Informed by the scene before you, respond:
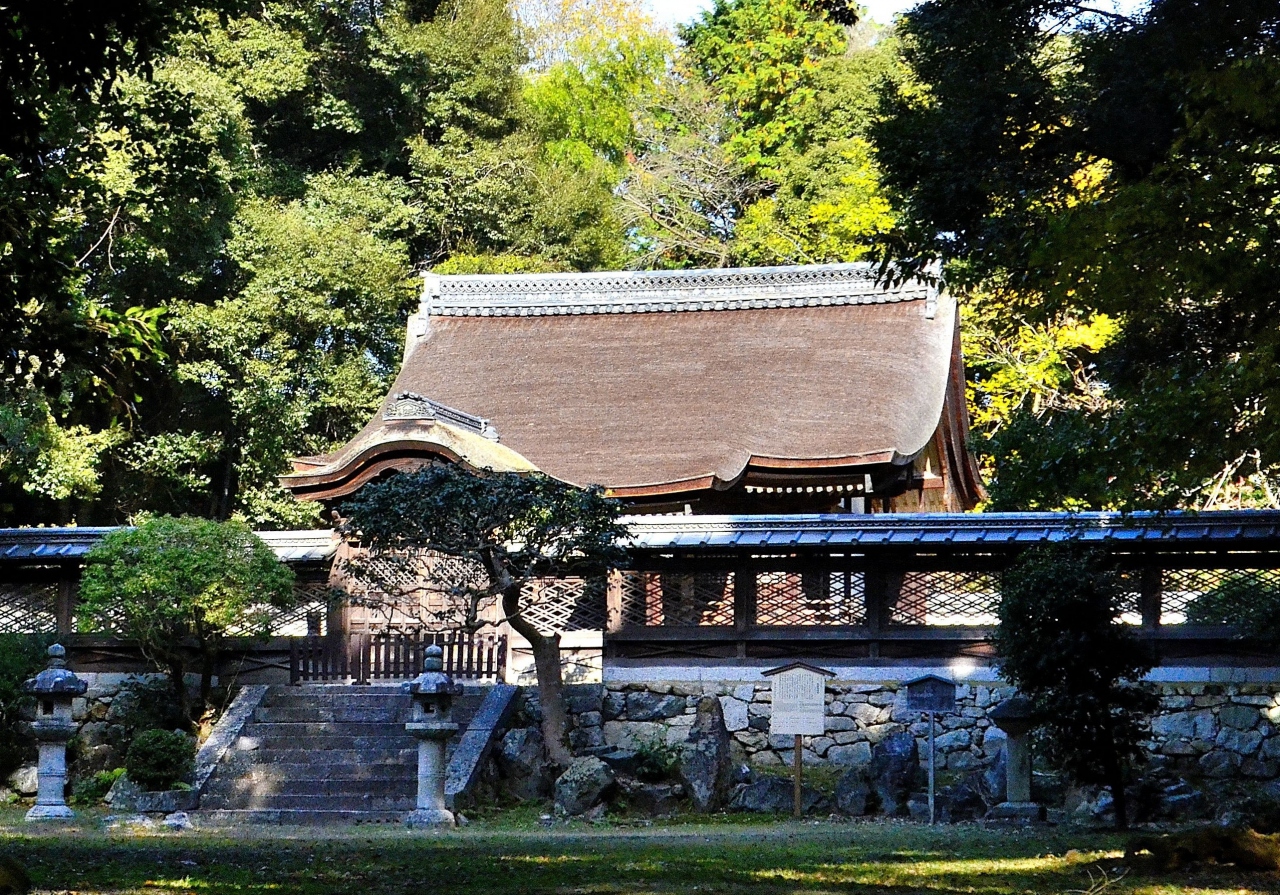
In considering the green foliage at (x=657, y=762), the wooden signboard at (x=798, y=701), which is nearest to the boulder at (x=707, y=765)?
the green foliage at (x=657, y=762)

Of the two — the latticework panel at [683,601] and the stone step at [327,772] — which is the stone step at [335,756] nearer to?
the stone step at [327,772]

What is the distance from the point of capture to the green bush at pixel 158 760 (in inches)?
641

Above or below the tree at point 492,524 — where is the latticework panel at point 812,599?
below

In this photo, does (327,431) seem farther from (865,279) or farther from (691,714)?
(691,714)

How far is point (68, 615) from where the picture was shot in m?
20.0

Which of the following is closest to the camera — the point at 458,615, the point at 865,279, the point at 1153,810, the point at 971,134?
the point at 1153,810

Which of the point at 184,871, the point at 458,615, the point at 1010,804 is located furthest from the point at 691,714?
the point at 184,871

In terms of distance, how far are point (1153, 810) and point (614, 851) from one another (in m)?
5.58

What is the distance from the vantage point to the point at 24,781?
1770cm

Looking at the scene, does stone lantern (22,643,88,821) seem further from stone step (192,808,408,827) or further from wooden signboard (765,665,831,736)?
wooden signboard (765,665,831,736)

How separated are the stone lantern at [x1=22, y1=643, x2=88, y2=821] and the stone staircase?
1453 mm

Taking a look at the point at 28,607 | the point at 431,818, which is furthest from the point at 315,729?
the point at 28,607

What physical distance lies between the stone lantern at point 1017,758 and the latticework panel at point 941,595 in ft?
11.0

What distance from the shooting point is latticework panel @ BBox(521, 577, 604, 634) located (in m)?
Answer: 19.4
